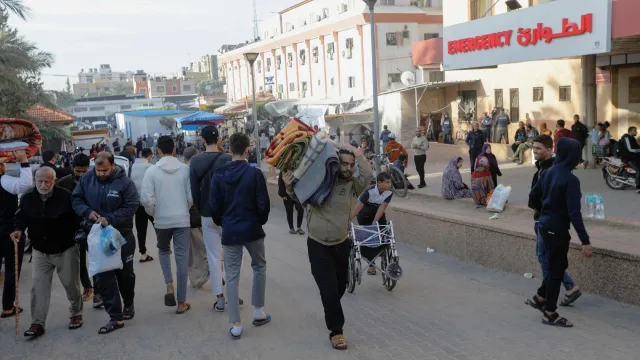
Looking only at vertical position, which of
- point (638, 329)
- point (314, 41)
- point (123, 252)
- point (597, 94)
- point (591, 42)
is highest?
point (314, 41)

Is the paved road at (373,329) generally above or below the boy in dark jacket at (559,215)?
below

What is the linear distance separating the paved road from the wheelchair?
0.60ft

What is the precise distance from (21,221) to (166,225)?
1375mm

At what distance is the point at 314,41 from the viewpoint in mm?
45438

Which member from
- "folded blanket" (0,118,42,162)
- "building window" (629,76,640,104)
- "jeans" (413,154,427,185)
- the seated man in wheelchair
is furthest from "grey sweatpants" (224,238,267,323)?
"building window" (629,76,640,104)

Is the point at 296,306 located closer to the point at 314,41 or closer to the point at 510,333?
the point at 510,333

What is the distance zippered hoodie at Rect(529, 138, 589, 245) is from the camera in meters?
5.44

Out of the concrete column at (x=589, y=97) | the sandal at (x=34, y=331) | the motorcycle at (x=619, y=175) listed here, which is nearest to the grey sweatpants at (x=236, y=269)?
the sandal at (x=34, y=331)

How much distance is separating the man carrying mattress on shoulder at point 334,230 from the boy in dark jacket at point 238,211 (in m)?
0.42

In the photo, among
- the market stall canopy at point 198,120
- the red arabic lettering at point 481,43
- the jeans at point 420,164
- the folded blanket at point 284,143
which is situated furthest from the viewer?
the market stall canopy at point 198,120

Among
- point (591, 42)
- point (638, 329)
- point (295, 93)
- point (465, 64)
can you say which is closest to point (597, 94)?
point (465, 64)

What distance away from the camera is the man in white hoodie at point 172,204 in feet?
20.6

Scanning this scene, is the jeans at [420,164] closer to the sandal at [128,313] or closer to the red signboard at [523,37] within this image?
the red signboard at [523,37]

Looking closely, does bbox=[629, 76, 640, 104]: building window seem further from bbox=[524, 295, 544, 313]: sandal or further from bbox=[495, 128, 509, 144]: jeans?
bbox=[524, 295, 544, 313]: sandal
